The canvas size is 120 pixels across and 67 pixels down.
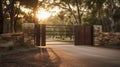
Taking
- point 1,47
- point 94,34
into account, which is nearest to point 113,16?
point 94,34

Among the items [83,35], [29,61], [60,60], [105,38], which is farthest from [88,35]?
[29,61]

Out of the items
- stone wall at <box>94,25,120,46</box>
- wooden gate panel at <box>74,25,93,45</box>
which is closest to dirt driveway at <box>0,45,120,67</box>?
stone wall at <box>94,25,120,46</box>

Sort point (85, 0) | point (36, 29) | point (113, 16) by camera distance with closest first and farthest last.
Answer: point (36, 29)
point (113, 16)
point (85, 0)

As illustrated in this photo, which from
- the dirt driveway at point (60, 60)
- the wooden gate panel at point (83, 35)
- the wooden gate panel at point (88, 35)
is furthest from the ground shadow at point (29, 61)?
the wooden gate panel at point (88, 35)

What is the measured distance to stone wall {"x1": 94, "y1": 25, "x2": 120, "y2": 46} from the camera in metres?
20.1

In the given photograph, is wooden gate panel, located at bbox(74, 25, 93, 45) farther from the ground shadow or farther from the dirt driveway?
the ground shadow

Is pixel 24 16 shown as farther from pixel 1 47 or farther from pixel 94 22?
pixel 1 47

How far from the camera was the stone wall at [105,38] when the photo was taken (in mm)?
20059

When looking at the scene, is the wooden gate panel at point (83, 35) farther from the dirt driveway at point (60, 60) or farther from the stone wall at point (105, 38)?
the dirt driveway at point (60, 60)

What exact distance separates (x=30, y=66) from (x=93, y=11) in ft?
74.5

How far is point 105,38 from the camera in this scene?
20891 mm

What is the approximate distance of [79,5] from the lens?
32844 millimetres

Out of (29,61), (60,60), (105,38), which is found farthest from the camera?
(105,38)

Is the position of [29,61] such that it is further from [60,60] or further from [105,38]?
[105,38]
